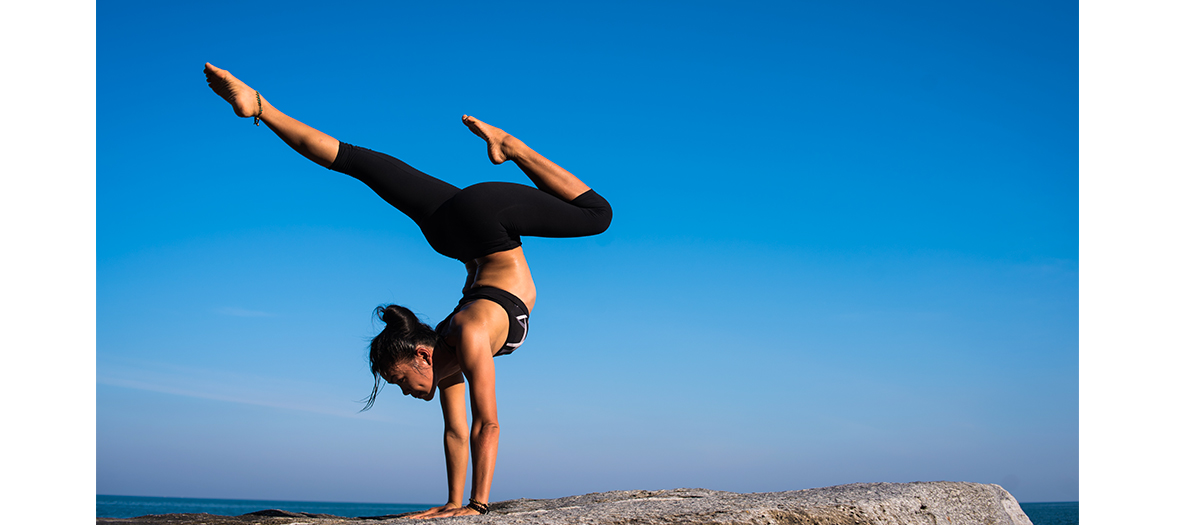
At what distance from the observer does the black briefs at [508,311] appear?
427 centimetres

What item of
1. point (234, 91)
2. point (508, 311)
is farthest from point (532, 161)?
point (234, 91)

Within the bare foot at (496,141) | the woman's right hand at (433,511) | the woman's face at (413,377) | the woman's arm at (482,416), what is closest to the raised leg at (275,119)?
the bare foot at (496,141)

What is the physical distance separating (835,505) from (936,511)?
30.3 inches

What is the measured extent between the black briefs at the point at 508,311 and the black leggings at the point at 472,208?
0.86 ft

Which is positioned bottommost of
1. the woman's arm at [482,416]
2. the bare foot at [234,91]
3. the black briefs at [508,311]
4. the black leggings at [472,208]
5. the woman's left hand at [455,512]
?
the woman's left hand at [455,512]

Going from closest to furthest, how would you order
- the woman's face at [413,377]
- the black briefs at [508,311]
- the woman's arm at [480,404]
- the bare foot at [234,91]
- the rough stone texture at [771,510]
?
the rough stone texture at [771,510]
the woman's arm at [480,404]
the woman's face at [413,377]
the bare foot at [234,91]
the black briefs at [508,311]

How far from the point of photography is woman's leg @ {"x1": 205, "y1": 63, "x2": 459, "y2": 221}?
418cm

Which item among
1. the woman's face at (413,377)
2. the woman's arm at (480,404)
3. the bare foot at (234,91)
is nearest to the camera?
the woman's arm at (480,404)

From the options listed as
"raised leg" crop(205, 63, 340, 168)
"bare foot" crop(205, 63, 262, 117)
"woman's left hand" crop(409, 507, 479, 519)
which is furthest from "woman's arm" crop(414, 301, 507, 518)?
"bare foot" crop(205, 63, 262, 117)

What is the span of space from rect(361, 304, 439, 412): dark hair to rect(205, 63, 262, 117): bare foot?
1407 millimetres

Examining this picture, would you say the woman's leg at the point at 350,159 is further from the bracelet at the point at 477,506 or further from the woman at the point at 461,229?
the bracelet at the point at 477,506

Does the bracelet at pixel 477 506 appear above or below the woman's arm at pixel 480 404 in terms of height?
below
